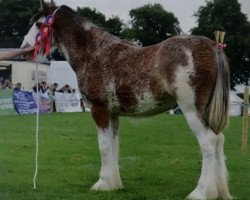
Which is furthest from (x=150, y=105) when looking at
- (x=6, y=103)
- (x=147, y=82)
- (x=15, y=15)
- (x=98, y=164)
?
(x=6, y=103)

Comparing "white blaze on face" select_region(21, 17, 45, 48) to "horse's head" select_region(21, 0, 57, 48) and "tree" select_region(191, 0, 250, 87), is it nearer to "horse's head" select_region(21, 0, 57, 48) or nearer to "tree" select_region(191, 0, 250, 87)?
"horse's head" select_region(21, 0, 57, 48)

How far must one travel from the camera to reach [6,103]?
26.0 m

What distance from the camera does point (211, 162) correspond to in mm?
6648

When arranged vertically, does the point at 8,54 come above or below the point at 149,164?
above

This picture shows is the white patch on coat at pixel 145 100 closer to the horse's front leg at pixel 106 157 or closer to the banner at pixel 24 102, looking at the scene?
the horse's front leg at pixel 106 157

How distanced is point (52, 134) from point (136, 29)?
5.03 metres

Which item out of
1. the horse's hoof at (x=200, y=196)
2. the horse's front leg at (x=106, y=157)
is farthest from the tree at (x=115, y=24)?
the horse's hoof at (x=200, y=196)

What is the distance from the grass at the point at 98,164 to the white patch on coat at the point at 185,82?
122 cm

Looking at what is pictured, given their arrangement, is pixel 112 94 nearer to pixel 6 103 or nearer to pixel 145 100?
pixel 145 100

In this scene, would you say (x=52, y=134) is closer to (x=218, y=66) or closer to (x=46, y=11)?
(x=46, y=11)

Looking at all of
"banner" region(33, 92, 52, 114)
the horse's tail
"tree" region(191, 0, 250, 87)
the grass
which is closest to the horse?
the horse's tail

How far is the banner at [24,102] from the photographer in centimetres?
2619

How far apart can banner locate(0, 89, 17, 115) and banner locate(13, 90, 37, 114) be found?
210 mm

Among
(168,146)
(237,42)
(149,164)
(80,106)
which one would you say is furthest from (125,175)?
(80,106)
